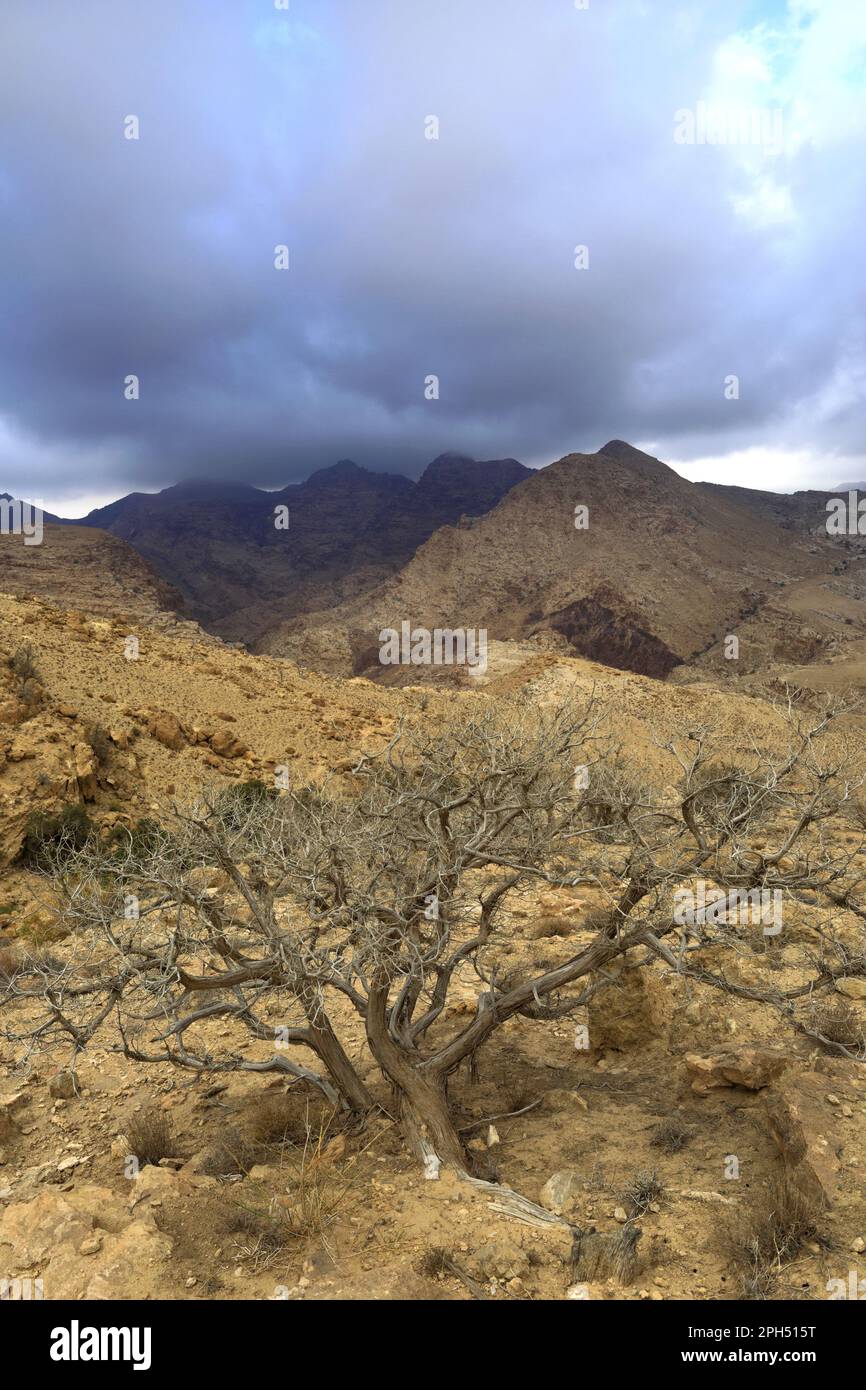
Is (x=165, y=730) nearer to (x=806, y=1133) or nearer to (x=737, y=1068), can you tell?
(x=737, y=1068)

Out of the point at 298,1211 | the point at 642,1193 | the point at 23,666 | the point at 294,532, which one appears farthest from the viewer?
the point at 294,532

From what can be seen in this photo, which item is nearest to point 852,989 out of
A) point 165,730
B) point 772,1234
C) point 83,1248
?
point 772,1234

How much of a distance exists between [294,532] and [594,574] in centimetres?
8077

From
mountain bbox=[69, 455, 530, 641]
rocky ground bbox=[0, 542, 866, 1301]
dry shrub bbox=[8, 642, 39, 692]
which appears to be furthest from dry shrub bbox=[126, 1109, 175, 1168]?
mountain bbox=[69, 455, 530, 641]

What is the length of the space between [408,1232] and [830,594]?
68315mm

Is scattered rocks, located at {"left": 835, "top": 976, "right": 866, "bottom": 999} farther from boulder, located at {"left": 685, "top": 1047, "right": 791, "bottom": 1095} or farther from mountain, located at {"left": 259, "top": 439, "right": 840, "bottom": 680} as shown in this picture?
mountain, located at {"left": 259, "top": 439, "right": 840, "bottom": 680}

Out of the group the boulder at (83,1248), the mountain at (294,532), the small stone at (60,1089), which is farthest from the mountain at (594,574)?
the boulder at (83,1248)

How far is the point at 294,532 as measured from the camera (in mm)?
134250

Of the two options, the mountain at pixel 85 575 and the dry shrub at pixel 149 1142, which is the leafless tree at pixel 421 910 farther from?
the mountain at pixel 85 575

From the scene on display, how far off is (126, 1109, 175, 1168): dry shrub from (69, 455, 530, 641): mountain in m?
84.8

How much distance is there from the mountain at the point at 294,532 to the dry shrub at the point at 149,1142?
84757 millimetres

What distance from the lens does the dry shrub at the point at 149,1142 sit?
5691mm

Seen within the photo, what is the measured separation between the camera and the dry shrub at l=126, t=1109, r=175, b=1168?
569cm

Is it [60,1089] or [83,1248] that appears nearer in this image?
[83,1248]
